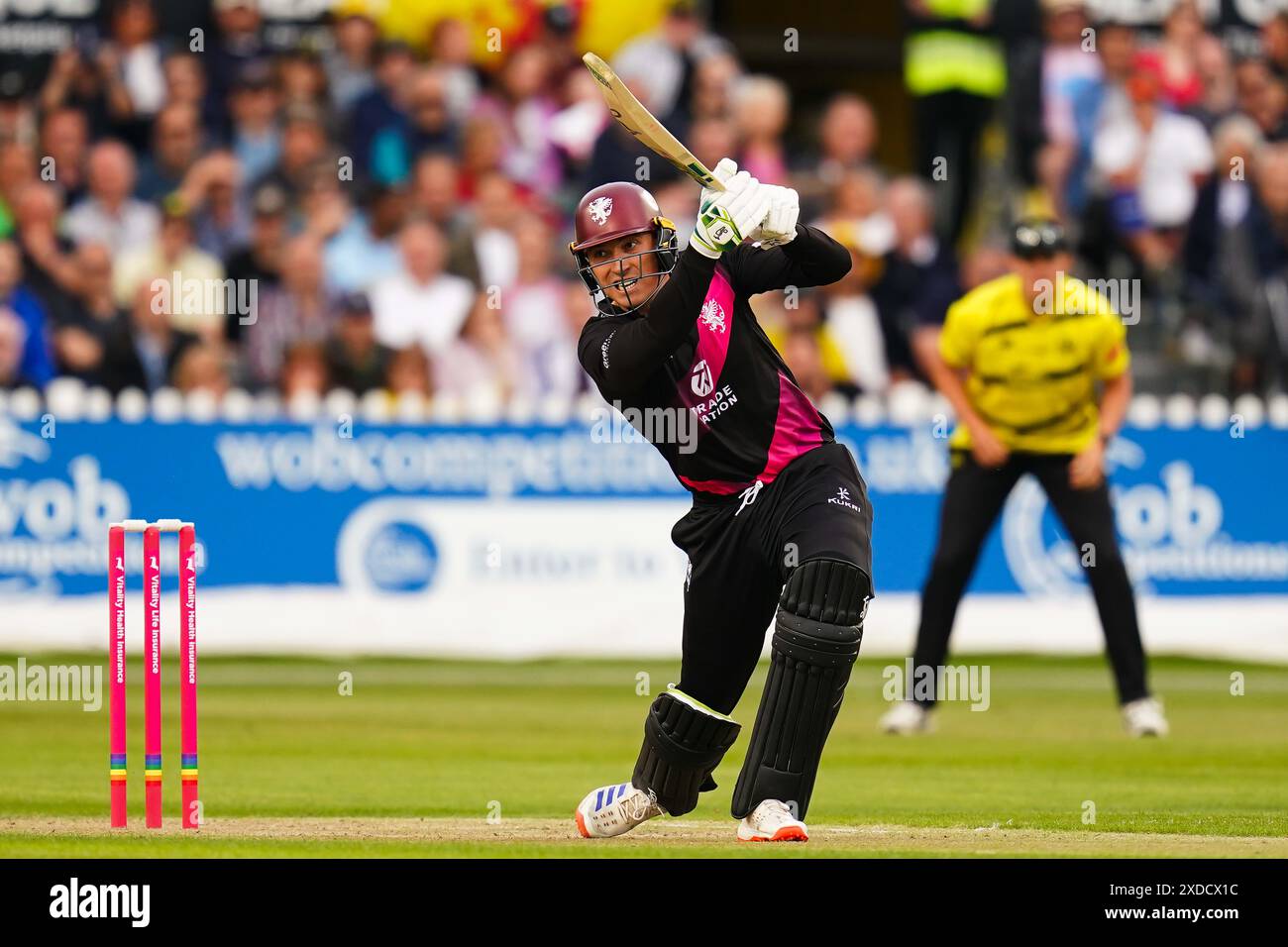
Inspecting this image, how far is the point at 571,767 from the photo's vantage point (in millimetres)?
10969

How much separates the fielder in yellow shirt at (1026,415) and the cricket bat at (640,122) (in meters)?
4.77

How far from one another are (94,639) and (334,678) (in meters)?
1.74

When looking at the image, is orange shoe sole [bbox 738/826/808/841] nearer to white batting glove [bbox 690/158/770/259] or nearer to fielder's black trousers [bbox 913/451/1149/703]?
white batting glove [bbox 690/158/770/259]

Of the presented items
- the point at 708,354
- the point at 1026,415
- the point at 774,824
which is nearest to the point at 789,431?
the point at 708,354

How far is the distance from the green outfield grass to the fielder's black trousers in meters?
0.51

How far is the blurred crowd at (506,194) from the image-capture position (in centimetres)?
1722

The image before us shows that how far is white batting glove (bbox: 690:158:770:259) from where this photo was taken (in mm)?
7582

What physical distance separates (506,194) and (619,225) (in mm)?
10201

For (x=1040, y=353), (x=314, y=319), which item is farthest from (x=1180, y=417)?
(x=314, y=319)

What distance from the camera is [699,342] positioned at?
8.28m
